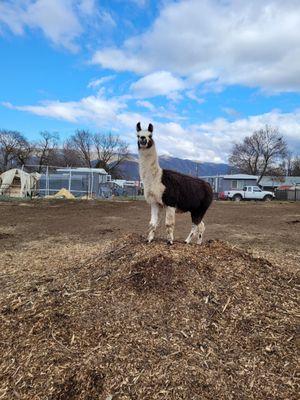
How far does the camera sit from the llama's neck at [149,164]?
710cm

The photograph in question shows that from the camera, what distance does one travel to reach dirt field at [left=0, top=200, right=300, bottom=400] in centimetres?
384

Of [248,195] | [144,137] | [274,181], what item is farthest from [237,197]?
[144,137]

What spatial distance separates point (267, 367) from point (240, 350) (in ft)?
1.11

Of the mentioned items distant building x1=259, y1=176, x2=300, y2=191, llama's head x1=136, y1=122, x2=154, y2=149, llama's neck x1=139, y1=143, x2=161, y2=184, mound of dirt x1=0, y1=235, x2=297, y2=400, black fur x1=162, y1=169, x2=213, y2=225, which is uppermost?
distant building x1=259, y1=176, x2=300, y2=191

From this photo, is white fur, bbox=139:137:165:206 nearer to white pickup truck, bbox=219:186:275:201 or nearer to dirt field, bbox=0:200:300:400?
dirt field, bbox=0:200:300:400

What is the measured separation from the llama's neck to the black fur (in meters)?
0.19

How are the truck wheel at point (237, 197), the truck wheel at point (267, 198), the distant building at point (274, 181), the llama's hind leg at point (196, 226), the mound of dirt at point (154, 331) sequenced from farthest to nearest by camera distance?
the distant building at point (274, 181) < the truck wheel at point (267, 198) < the truck wheel at point (237, 197) < the llama's hind leg at point (196, 226) < the mound of dirt at point (154, 331)

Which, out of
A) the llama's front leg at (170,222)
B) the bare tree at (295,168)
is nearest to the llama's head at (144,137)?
the llama's front leg at (170,222)

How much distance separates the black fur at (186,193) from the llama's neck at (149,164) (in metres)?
0.19

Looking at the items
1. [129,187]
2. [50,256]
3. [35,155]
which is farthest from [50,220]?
[35,155]

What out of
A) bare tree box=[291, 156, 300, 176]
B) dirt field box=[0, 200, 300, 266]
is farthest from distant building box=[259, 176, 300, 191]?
dirt field box=[0, 200, 300, 266]

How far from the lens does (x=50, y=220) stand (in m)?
17.7

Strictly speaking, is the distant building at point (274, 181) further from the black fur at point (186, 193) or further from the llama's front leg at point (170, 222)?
the llama's front leg at point (170, 222)

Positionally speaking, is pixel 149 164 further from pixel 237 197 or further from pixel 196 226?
pixel 237 197
